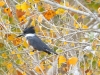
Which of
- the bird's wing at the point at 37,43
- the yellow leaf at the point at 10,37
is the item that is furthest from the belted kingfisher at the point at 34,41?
the yellow leaf at the point at 10,37

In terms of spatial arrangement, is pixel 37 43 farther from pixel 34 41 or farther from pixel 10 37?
pixel 10 37

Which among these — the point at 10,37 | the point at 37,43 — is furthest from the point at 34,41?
the point at 10,37

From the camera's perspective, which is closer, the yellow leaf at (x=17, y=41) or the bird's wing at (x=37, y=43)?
the bird's wing at (x=37, y=43)

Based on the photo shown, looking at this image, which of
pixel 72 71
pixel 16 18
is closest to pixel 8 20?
pixel 16 18

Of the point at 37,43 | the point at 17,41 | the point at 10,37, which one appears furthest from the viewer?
the point at 17,41

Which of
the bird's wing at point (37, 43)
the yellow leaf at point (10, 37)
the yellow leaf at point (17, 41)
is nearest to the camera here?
the bird's wing at point (37, 43)

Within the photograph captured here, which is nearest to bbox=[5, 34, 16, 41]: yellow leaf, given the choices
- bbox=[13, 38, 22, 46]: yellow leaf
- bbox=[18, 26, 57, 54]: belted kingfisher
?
bbox=[13, 38, 22, 46]: yellow leaf

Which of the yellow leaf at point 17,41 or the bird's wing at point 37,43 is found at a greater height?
the bird's wing at point 37,43

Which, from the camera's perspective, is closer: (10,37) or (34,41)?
(34,41)

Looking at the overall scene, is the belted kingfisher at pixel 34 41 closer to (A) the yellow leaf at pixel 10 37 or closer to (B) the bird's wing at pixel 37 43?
(B) the bird's wing at pixel 37 43

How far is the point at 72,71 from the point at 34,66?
621 millimetres

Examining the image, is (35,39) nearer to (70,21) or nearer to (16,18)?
(16,18)

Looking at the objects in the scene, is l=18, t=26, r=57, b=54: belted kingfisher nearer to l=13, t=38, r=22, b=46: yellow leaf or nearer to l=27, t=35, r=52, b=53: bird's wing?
l=27, t=35, r=52, b=53: bird's wing

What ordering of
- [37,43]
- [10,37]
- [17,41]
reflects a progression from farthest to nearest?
1. [17,41]
2. [10,37]
3. [37,43]
